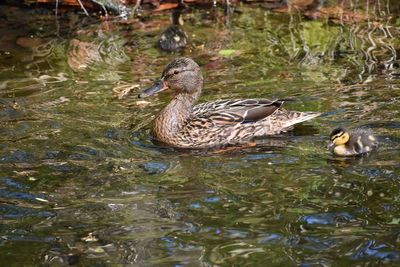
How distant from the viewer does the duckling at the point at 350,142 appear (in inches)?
255

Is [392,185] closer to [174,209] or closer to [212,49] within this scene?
[174,209]

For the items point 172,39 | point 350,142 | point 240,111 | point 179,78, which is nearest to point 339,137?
point 350,142

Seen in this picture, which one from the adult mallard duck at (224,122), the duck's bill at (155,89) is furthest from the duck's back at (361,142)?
the duck's bill at (155,89)

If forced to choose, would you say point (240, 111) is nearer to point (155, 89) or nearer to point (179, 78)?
point (179, 78)

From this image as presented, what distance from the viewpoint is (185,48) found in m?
10.0

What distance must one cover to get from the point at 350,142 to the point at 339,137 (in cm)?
9

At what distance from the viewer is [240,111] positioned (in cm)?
734

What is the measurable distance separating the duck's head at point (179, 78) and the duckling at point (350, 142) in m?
1.62

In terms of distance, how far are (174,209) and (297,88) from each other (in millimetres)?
3017

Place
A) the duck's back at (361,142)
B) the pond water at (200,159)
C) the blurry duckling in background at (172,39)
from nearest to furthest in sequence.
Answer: the pond water at (200,159) → the duck's back at (361,142) → the blurry duckling in background at (172,39)

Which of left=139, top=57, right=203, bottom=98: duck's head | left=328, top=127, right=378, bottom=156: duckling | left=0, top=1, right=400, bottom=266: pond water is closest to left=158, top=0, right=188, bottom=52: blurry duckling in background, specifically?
left=0, top=1, right=400, bottom=266: pond water

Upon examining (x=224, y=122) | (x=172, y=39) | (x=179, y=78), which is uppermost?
(x=179, y=78)

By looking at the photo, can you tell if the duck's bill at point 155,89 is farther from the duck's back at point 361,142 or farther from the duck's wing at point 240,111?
the duck's back at point 361,142

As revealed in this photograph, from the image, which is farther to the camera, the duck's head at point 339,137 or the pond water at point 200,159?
the duck's head at point 339,137
